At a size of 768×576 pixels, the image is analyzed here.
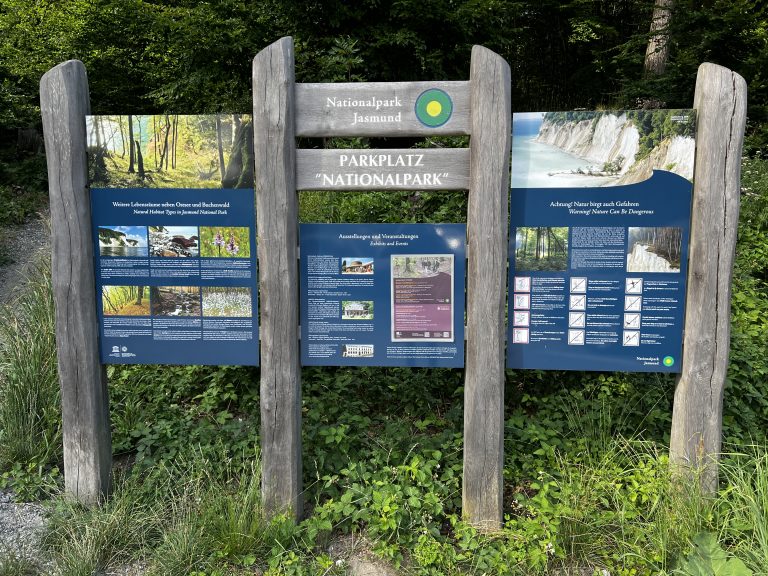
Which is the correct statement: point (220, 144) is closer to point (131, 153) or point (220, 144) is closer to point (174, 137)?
point (174, 137)

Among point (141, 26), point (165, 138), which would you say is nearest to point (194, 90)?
point (141, 26)

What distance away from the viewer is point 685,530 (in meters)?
3.22

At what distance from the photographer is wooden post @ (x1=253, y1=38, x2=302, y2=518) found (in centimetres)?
341

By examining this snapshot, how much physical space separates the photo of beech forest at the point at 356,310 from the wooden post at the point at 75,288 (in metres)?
1.52

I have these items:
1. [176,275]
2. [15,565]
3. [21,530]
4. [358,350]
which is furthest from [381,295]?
[21,530]

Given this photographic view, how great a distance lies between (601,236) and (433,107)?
1.19 m

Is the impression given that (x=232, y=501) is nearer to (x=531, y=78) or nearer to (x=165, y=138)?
(x=165, y=138)

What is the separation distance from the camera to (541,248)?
3.55 m

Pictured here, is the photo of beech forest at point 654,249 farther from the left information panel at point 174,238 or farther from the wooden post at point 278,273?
the left information panel at point 174,238

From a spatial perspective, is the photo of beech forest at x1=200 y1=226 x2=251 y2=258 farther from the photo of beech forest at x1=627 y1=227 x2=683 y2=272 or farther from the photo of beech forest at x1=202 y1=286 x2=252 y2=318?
the photo of beech forest at x1=627 y1=227 x2=683 y2=272

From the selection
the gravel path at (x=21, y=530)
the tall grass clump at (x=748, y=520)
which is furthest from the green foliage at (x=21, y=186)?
the tall grass clump at (x=748, y=520)

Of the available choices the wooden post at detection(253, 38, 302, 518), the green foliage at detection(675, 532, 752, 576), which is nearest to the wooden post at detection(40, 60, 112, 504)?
the wooden post at detection(253, 38, 302, 518)

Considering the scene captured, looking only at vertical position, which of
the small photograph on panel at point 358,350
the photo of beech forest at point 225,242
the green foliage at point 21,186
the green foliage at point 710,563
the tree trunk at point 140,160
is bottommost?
the green foliage at point 710,563

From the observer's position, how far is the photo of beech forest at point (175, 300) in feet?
12.2
